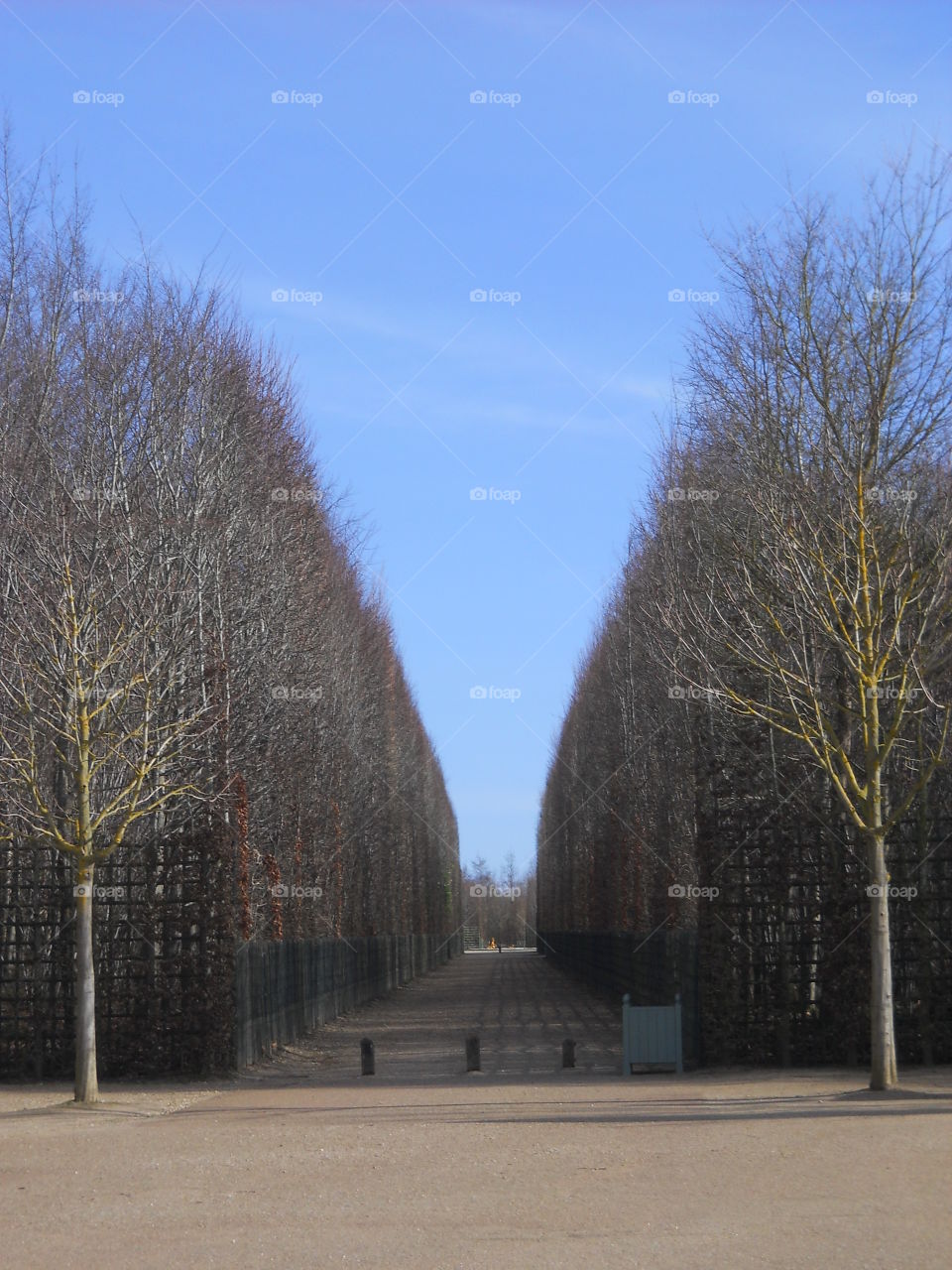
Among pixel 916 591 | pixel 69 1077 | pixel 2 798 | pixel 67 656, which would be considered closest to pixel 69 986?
pixel 69 1077

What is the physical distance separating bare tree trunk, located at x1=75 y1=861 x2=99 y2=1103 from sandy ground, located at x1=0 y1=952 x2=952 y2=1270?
420 millimetres

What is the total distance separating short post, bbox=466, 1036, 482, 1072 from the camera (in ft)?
61.9

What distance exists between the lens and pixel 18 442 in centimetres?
2481

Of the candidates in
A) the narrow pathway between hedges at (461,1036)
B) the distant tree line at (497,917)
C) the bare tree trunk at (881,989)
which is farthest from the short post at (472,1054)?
the distant tree line at (497,917)

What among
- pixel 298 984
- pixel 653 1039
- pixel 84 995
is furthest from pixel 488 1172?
pixel 298 984

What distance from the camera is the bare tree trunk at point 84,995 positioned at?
15758 mm

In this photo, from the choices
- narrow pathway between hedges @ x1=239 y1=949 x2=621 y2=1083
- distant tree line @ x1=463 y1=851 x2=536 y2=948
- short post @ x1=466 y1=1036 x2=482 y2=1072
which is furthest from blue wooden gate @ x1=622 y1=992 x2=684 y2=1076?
distant tree line @ x1=463 y1=851 x2=536 y2=948

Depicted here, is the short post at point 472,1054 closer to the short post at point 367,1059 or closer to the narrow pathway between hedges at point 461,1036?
the narrow pathway between hedges at point 461,1036

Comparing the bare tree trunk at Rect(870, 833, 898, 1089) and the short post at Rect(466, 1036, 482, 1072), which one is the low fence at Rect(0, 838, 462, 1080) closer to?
the short post at Rect(466, 1036, 482, 1072)

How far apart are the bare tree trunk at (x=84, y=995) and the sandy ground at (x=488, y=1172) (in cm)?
42

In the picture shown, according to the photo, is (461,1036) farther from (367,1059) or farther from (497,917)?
(497,917)

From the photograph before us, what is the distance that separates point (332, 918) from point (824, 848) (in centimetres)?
1790

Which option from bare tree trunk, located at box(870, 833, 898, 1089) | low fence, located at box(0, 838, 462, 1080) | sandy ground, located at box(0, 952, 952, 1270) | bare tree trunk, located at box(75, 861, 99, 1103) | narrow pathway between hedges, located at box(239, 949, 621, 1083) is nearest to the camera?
sandy ground, located at box(0, 952, 952, 1270)

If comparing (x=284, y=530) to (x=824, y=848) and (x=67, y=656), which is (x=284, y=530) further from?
(x=824, y=848)
